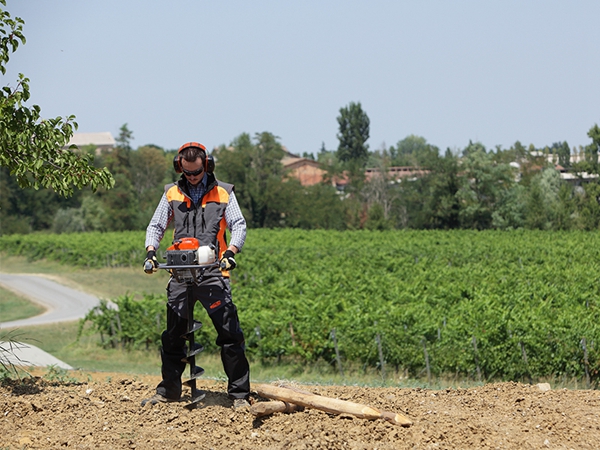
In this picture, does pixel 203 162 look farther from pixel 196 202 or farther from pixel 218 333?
pixel 218 333

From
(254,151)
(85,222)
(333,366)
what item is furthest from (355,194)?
(333,366)

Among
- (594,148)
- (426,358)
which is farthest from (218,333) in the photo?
(594,148)

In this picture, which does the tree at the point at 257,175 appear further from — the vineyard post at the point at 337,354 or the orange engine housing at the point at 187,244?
the orange engine housing at the point at 187,244

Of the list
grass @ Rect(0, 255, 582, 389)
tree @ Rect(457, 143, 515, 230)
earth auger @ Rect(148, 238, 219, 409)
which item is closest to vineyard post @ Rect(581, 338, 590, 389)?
grass @ Rect(0, 255, 582, 389)

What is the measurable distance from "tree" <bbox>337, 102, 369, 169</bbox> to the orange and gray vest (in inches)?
5342

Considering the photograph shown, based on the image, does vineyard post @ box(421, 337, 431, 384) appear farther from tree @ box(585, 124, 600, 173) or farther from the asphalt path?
tree @ box(585, 124, 600, 173)

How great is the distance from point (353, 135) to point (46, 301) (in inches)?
4460

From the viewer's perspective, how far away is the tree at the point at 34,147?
7281mm

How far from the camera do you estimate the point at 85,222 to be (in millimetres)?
87188

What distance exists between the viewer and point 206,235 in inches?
260

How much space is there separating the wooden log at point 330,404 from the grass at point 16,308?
25112mm

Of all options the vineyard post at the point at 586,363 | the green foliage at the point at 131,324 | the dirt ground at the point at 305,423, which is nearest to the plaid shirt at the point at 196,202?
the dirt ground at the point at 305,423

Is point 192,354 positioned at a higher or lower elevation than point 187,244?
lower

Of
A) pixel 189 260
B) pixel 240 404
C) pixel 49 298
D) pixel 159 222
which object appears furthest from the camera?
pixel 49 298
